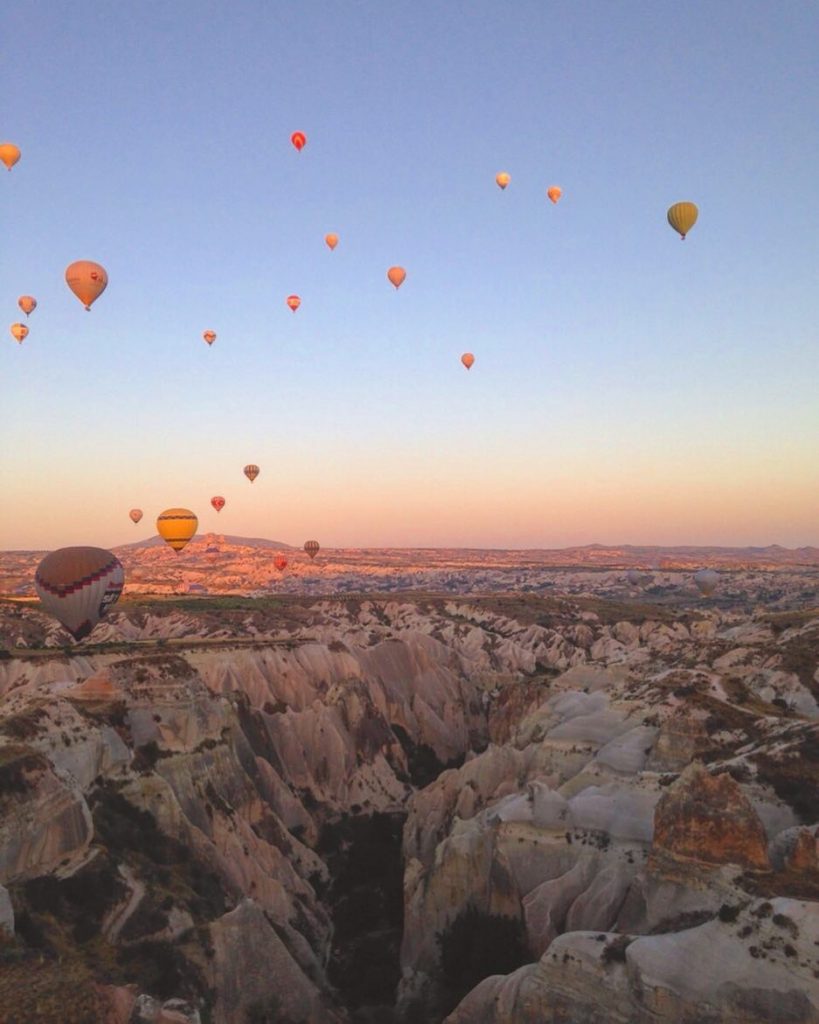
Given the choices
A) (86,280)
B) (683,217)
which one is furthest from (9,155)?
(683,217)

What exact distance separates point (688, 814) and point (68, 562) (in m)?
32.8

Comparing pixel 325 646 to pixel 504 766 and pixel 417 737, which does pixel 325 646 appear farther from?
pixel 504 766

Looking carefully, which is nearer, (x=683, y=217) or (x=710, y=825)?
(x=710, y=825)

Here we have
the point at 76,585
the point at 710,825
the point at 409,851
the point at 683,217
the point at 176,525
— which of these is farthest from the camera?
the point at 176,525

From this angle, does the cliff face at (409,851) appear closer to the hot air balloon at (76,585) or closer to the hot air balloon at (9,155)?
the hot air balloon at (76,585)

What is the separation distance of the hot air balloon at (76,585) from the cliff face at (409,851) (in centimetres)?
477

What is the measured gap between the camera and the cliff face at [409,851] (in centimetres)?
1677

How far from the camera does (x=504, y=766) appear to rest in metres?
36.2

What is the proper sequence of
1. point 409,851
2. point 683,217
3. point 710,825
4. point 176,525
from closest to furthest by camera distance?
point 710,825, point 409,851, point 683,217, point 176,525

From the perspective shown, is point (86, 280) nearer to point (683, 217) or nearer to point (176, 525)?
point (176, 525)

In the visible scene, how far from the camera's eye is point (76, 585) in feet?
133

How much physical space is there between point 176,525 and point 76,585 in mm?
16273

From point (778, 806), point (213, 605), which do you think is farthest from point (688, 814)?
point (213, 605)

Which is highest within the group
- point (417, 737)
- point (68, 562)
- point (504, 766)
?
point (68, 562)
